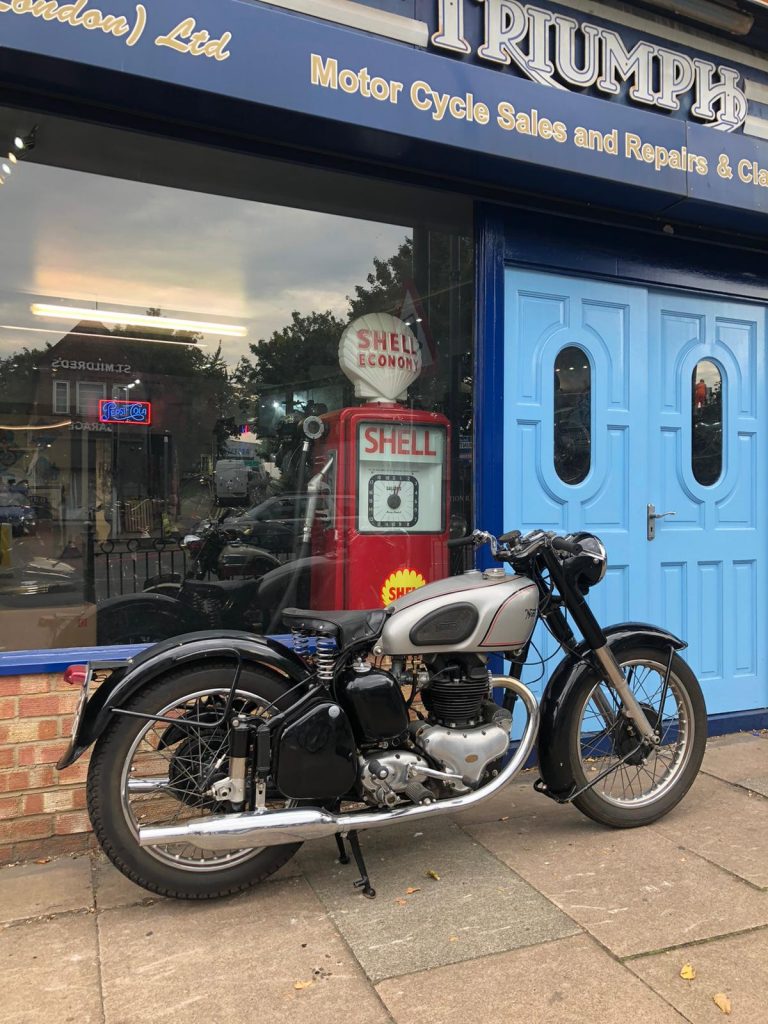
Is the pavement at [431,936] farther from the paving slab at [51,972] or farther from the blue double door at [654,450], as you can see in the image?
the blue double door at [654,450]

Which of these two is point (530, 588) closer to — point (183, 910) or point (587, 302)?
point (183, 910)

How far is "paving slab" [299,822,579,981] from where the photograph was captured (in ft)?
7.79

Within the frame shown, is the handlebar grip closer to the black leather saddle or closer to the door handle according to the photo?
the black leather saddle

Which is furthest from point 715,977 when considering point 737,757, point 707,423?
point 707,423

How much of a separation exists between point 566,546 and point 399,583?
1.29 metres

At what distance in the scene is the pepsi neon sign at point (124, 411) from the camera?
3615mm

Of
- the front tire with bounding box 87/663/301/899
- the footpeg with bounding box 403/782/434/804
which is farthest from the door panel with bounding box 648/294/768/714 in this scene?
the front tire with bounding box 87/663/301/899

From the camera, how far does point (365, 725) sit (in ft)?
8.73

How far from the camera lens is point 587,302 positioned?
13.6 ft

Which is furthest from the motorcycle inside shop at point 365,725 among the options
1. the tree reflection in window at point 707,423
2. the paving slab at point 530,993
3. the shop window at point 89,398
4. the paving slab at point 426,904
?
the tree reflection in window at point 707,423

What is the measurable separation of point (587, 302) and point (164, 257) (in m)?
2.25

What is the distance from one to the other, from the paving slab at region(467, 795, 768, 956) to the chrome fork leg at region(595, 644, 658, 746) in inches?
17.1

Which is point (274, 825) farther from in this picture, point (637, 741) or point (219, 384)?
point (219, 384)

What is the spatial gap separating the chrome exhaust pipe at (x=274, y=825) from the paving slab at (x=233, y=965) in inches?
11.0
